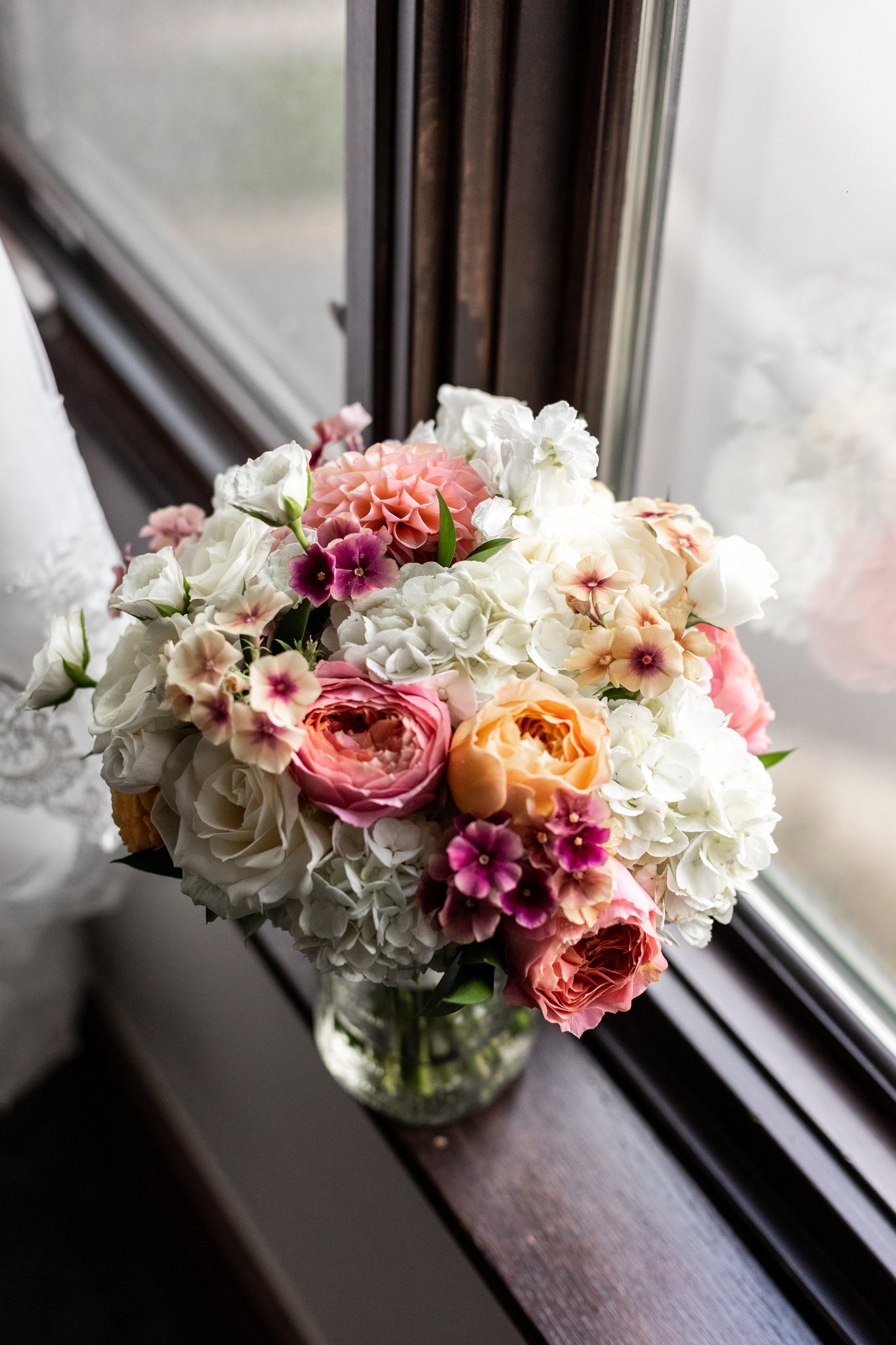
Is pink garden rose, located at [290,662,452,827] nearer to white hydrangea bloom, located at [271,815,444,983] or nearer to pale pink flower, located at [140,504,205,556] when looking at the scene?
white hydrangea bloom, located at [271,815,444,983]

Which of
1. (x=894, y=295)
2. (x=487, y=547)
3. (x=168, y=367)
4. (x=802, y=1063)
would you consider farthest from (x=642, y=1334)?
(x=168, y=367)

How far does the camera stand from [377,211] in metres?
0.69

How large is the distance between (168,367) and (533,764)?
2.79ft

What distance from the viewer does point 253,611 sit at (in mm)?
432

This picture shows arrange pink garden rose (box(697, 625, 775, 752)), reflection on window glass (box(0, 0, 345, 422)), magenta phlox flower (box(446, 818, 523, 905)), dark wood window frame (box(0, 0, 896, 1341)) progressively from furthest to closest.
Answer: reflection on window glass (box(0, 0, 345, 422)), dark wood window frame (box(0, 0, 896, 1341)), pink garden rose (box(697, 625, 775, 752)), magenta phlox flower (box(446, 818, 523, 905))

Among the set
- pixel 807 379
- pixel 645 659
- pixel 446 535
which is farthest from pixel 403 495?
pixel 807 379

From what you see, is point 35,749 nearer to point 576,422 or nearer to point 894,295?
point 576,422

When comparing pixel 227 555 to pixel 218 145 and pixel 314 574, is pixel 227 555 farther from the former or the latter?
pixel 218 145

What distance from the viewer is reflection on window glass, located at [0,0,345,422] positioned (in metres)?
0.92

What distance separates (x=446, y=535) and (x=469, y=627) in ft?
0.15

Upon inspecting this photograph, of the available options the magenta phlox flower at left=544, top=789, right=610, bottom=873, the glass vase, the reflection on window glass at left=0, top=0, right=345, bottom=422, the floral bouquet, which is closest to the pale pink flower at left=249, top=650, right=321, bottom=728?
the floral bouquet

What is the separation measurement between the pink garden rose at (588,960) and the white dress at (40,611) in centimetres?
39

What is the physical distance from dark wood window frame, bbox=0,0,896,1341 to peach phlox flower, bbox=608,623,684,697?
0.35 m

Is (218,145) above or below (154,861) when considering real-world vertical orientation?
above
